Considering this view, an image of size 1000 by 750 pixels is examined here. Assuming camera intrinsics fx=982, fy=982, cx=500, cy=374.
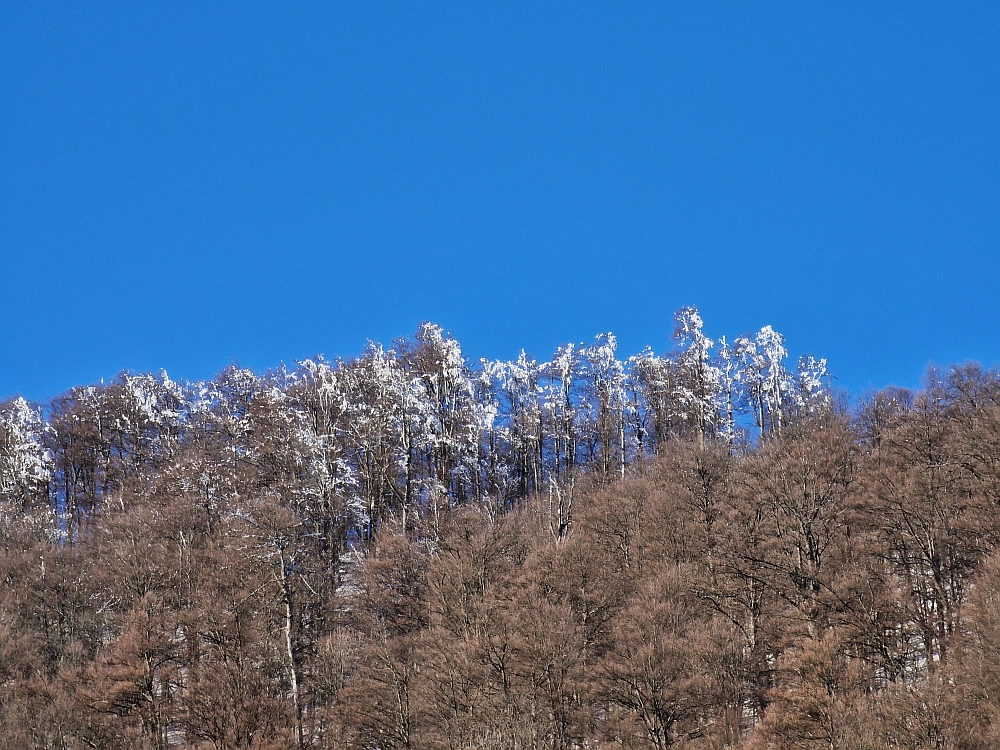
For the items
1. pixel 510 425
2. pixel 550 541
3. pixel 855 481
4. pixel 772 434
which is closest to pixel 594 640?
pixel 550 541

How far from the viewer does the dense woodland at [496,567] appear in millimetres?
50219

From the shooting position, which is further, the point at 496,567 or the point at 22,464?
the point at 22,464

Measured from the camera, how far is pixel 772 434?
250 ft

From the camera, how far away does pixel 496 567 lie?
62.2m

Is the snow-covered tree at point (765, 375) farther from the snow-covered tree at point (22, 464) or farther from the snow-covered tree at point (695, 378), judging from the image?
the snow-covered tree at point (22, 464)

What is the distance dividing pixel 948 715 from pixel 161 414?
69380 millimetres

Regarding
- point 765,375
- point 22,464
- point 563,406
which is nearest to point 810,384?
point 765,375

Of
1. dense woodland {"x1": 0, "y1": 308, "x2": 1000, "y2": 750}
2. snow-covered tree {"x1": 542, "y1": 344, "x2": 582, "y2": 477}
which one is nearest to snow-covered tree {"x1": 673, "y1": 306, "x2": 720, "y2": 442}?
dense woodland {"x1": 0, "y1": 308, "x2": 1000, "y2": 750}

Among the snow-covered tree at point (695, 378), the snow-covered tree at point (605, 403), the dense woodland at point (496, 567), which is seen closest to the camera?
the dense woodland at point (496, 567)

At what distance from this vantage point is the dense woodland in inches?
1977

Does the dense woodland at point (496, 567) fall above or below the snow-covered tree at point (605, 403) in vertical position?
below

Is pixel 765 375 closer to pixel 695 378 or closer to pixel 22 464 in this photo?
pixel 695 378

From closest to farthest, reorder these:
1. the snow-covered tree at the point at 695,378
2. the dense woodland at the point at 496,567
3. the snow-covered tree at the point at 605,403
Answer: the dense woodland at the point at 496,567 < the snow-covered tree at the point at 695,378 < the snow-covered tree at the point at 605,403

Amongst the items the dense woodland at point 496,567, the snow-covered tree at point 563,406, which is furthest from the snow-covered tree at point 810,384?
the snow-covered tree at point 563,406
